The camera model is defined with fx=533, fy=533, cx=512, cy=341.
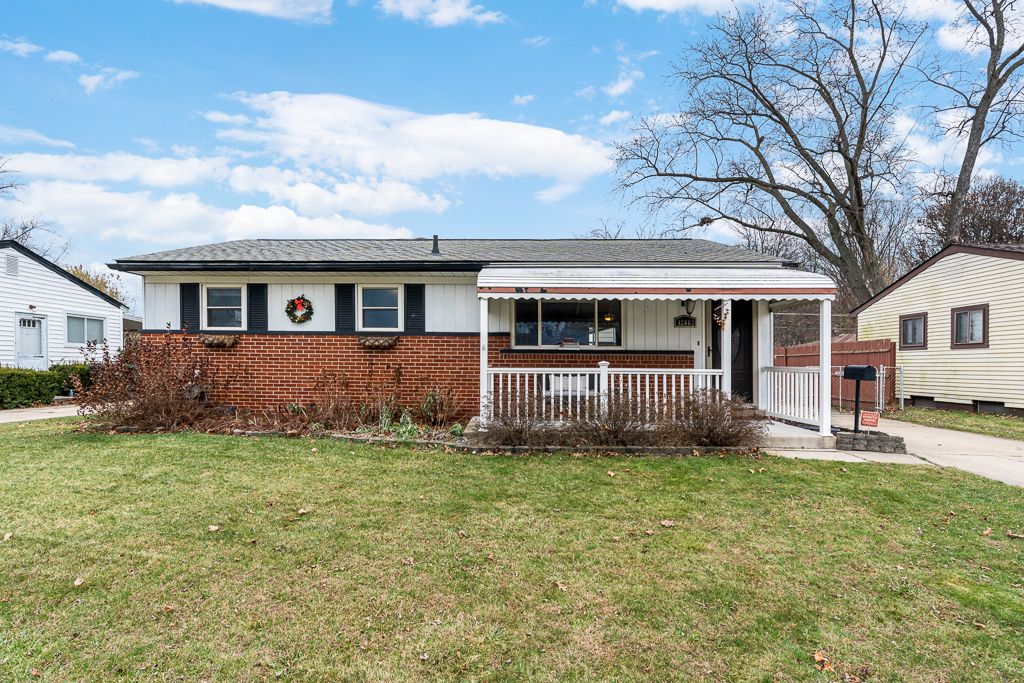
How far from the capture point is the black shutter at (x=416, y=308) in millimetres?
10164

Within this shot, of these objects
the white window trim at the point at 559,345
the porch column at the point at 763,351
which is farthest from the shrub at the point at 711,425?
the porch column at the point at 763,351

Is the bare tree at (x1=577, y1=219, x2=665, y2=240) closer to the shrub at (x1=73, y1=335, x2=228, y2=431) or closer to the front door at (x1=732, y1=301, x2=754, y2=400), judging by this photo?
the front door at (x1=732, y1=301, x2=754, y2=400)

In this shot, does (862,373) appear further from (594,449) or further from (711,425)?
(594,449)

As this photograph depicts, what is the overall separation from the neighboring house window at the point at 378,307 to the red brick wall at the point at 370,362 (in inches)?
16.4

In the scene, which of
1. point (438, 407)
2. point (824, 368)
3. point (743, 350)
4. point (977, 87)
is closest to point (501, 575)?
point (438, 407)

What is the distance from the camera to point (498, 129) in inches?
695

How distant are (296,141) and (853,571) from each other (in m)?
16.6

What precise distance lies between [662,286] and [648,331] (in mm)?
1811

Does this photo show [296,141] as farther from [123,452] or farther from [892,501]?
[892,501]

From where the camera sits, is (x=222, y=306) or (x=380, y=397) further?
(x=222, y=306)

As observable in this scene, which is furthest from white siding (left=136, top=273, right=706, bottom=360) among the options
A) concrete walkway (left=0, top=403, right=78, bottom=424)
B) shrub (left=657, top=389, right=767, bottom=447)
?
concrete walkway (left=0, top=403, right=78, bottom=424)

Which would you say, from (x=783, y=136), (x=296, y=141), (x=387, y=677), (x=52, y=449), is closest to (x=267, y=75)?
(x=296, y=141)

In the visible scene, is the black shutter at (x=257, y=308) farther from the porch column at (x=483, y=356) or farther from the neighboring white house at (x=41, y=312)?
the neighboring white house at (x=41, y=312)

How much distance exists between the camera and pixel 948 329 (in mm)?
14406
